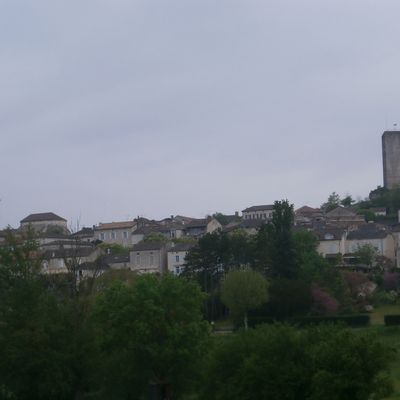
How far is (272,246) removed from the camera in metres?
67.6

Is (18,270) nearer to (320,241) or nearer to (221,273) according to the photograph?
(221,273)

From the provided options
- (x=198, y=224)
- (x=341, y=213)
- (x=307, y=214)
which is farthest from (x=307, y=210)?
(x=198, y=224)

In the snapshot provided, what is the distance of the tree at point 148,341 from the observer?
125 feet

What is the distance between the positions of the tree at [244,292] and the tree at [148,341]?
22338 millimetres

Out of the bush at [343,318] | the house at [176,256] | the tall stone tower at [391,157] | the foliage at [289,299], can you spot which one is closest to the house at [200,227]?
the house at [176,256]

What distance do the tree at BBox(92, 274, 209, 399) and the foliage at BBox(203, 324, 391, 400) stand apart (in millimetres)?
4186

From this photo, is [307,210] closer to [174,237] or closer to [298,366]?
[174,237]

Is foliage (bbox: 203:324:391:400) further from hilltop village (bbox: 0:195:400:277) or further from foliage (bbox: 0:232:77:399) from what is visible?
hilltop village (bbox: 0:195:400:277)

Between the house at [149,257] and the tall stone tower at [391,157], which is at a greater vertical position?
the tall stone tower at [391,157]

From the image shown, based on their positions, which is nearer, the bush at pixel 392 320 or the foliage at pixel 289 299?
the bush at pixel 392 320

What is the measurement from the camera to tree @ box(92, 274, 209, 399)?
3819 cm

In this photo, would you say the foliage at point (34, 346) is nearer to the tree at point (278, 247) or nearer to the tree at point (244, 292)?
the tree at point (244, 292)

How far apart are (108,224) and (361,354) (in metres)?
89.5

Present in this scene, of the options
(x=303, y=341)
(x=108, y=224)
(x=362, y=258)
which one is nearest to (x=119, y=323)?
(x=303, y=341)
